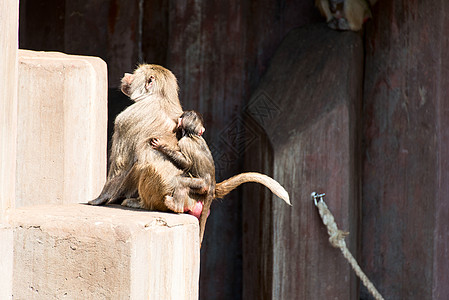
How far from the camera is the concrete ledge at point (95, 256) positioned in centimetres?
296

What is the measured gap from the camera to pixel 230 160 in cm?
526

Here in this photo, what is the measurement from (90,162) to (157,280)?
123cm

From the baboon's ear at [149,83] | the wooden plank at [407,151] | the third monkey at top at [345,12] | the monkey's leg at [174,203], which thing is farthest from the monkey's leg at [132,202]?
the third monkey at top at [345,12]

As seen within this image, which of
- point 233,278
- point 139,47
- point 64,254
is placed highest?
point 139,47

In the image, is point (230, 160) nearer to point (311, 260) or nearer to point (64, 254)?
point (311, 260)

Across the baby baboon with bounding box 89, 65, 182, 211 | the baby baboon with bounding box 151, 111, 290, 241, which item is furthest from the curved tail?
the baby baboon with bounding box 89, 65, 182, 211

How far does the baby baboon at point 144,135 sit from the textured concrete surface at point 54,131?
364 mm

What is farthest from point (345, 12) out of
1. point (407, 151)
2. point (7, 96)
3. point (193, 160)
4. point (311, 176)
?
point (7, 96)

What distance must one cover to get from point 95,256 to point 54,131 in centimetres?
129

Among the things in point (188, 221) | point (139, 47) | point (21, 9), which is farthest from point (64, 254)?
point (21, 9)

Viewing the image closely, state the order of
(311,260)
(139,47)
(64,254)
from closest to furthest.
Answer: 1. (64,254)
2. (311,260)
3. (139,47)

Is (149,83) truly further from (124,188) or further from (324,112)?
(324,112)

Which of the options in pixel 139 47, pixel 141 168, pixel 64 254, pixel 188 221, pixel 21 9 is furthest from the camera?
pixel 21 9

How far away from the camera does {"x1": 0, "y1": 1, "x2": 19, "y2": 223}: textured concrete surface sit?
2.98 m
